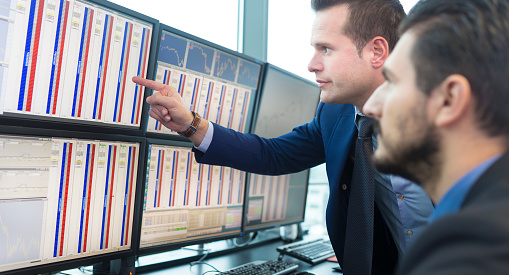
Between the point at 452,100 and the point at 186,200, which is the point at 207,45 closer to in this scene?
the point at 186,200

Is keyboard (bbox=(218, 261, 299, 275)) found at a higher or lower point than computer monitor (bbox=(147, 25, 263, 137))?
lower

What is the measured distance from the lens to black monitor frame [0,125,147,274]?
0.99 meters

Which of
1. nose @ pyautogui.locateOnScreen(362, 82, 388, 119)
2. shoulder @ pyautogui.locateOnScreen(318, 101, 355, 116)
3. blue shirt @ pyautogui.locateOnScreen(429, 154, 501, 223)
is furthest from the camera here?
shoulder @ pyautogui.locateOnScreen(318, 101, 355, 116)

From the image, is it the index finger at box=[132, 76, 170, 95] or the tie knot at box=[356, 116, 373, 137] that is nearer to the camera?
the index finger at box=[132, 76, 170, 95]

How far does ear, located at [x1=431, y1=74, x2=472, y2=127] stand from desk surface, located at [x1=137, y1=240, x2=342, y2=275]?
1.10 m

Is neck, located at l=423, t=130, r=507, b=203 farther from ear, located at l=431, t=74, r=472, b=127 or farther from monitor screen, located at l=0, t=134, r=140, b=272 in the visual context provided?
monitor screen, located at l=0, t=134, r=140, b=272

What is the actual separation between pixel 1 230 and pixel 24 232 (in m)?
0.05

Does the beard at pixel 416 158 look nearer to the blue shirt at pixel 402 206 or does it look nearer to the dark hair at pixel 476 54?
the dark hair at pixel 476 54

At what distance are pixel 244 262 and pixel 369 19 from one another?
3.48 feet

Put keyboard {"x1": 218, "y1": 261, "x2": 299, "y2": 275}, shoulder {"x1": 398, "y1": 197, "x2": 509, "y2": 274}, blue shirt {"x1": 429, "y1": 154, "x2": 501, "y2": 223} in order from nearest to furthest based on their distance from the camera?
shoulder {"x1": 398, "y1": 197, "x2": 509, "y2": 274} → blue shirt {"x1": 429, "y1": 154, "x2": 501, "y2": 223} → keyboard {"x1": 218, "y1": 261, "x2": 299, "y2": 275}

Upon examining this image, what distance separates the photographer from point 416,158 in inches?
26.1

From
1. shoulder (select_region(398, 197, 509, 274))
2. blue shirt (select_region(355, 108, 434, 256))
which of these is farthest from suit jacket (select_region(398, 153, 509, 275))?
blue shirt (select_region(355, 108, 434, 256))

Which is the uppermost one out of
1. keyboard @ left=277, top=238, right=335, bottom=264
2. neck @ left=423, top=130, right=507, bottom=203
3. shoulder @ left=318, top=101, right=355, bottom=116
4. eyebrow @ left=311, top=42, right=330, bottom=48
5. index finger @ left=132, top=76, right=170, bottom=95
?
eyebrow @ left=311, top=42, right=330, bottom=48

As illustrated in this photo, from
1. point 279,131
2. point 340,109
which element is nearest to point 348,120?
point 340,109
